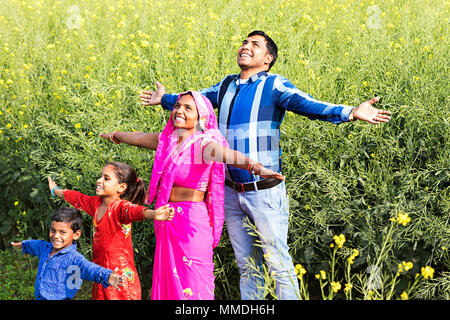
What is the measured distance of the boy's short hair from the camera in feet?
9.21

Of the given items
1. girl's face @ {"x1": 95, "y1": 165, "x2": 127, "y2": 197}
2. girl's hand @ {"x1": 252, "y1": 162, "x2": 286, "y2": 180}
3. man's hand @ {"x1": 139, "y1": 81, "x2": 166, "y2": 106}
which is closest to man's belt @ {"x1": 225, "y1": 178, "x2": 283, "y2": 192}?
girl's hand @ {"x1": 252, "y1": 162, "x2": 286, "y2": 180}

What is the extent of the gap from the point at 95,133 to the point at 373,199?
1933 mm

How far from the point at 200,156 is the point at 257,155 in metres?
0.30

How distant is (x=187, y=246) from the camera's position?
102 inches

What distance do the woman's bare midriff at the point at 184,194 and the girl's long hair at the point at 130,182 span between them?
1.12ft

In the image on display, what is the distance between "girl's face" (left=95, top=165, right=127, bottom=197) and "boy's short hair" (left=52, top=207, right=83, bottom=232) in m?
0.17

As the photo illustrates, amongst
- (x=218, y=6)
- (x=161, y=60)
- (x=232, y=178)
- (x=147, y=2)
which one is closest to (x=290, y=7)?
(x=218, y=6)

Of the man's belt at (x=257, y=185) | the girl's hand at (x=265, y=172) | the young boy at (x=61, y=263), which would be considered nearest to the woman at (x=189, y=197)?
the man's belt at (x=257, y=185)

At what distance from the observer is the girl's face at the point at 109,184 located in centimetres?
281

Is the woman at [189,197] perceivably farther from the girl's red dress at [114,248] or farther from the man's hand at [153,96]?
the man's hand at [153,96]

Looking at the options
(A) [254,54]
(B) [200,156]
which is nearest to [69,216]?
(B) [200,156]

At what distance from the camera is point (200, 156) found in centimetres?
257

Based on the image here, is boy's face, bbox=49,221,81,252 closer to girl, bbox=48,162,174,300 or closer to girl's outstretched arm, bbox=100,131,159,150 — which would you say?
girl, bbox=48,162,174,300
